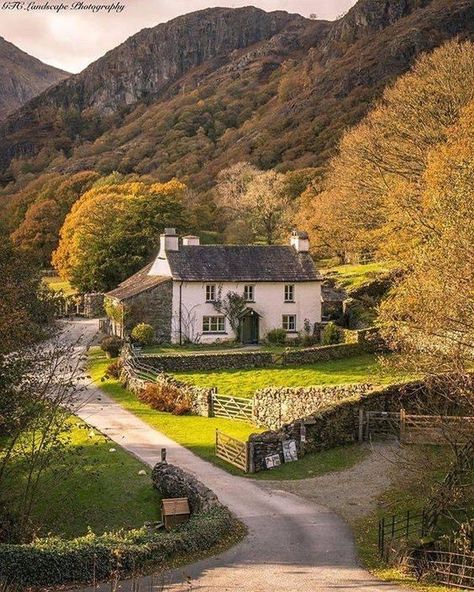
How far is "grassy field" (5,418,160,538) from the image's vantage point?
20.8m

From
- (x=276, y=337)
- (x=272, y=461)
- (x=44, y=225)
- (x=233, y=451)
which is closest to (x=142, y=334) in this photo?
(x=276, y=337)

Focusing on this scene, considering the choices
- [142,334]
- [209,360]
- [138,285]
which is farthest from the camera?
[138,285]

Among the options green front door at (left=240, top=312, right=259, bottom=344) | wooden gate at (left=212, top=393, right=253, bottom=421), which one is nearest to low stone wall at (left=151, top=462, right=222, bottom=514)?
wooden gate at (left=212, top=393, right=253, bottom=421)

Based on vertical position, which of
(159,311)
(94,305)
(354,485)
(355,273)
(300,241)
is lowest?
(354,485)

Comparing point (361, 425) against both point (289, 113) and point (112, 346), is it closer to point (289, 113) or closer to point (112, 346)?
point (112, 346)

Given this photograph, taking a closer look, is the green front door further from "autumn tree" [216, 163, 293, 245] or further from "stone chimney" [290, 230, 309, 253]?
"autumn tree" [216, 163, 293, 245]

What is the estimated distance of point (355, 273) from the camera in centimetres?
6094

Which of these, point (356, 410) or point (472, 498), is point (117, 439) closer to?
point (356, 410)

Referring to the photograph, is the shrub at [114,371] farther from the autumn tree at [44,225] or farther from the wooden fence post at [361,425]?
the autumn tree at [44,225]

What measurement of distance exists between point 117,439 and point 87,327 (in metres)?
30.9

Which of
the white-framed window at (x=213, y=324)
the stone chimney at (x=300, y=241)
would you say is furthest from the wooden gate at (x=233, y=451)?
the stone chimney at (x=300, y=241)

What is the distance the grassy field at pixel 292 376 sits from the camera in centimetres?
3588

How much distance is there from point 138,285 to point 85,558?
3630 centimetres

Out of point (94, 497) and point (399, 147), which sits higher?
point (399, 147)
